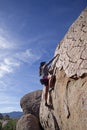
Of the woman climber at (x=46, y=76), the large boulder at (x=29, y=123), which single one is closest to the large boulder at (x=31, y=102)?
the large boulder at (x=29, y=123)

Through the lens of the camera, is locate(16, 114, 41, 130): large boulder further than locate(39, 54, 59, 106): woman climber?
Yes

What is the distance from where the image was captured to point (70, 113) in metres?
13.2

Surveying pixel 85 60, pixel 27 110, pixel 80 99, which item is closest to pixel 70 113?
pixel 80 99

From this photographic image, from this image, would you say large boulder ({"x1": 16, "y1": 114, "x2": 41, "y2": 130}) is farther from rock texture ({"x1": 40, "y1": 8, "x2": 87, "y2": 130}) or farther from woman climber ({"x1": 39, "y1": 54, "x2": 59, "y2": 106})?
woman climber ({"x1": 39, "y1": 54, "x2": 59, "y2": 106})

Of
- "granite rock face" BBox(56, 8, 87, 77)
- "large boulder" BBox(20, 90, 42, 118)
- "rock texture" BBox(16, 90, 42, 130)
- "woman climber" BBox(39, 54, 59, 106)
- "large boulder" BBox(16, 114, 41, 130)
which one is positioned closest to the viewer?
"granite rock face" BBox(56, 8, 87, 77)

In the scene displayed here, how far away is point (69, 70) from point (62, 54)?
1817 mm

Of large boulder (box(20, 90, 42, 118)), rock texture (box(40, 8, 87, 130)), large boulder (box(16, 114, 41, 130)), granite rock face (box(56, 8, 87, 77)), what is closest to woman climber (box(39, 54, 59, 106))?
rock texture (box(40, 8, 87, 130))

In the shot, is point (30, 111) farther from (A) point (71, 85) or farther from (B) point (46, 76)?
(A) point (71, 85)

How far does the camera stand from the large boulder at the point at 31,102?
67.7 feet

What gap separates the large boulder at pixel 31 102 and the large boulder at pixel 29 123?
1.05m

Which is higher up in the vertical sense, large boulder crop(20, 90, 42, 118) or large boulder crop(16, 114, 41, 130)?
large boulder crop(20, 90, 42, 118)

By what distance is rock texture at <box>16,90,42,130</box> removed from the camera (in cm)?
1873

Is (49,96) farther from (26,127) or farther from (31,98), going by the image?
(31,98)

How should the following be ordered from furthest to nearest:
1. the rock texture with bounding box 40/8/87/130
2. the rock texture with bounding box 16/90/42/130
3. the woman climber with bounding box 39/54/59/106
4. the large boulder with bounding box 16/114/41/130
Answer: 1. the rock texture with bounding box 16/90/42/130
2. the large boulder with bounding box 16/114/41/130
3. the woman climber with bounding box 39/54/59/106
4. the rock texture with bounding box 40/8/87/130
